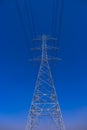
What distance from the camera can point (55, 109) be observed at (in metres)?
21.4

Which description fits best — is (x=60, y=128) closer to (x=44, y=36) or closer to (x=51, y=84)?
(x=51, y=84)

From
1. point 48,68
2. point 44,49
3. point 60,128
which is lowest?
point 60,128

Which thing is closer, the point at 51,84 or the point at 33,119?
the point at 33,119

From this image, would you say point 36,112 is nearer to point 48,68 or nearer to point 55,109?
point 55,109

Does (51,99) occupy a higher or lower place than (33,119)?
higher

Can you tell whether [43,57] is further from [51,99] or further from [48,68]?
[51,99]

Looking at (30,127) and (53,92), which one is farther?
(53,92)

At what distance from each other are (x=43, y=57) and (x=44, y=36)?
5.32 ft

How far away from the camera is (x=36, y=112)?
21453 mm

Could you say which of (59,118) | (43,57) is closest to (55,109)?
(59,118)

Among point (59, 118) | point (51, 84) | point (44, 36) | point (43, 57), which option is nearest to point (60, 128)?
point (59, 118)

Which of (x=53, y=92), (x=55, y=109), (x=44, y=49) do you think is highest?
(x=44, y=49)

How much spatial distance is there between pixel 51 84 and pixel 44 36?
3759 mm

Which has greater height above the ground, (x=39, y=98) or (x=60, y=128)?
(x=39, y=98)
